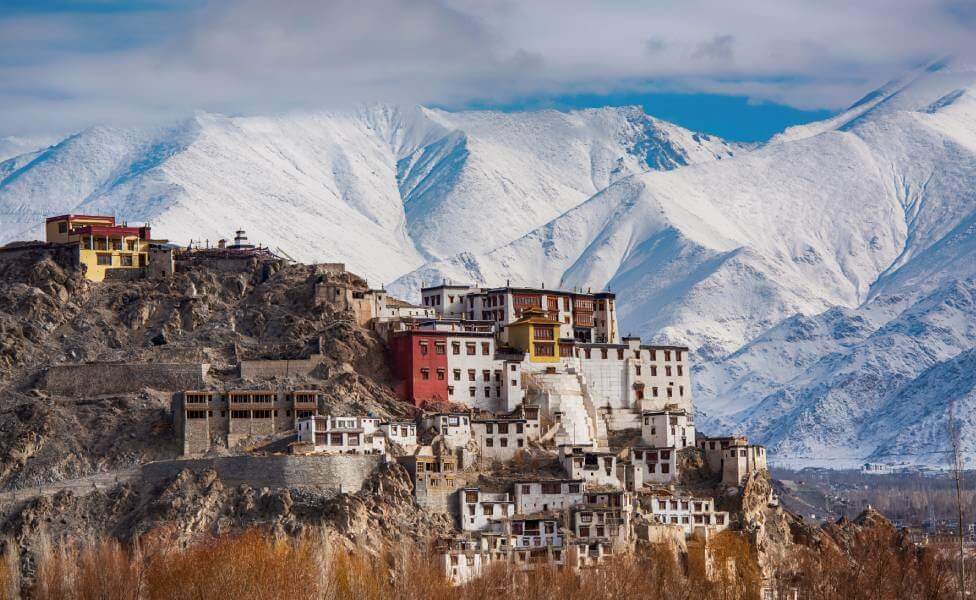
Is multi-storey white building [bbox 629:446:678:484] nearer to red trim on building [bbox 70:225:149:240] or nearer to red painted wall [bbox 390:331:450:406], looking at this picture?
red painted wall [bbox 390:331:450:406]

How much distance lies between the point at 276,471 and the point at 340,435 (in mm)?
6099

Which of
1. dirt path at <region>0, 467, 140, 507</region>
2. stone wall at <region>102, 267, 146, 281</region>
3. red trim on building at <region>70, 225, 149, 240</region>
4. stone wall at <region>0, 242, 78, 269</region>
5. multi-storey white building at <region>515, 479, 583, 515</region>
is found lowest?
multi-storey white building at <region>515, 479, 583, 515</region>

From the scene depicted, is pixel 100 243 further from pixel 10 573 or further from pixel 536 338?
pixel 10 573

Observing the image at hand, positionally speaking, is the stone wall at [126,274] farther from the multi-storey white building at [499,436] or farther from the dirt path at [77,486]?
the multi-storey white building at [499,436]

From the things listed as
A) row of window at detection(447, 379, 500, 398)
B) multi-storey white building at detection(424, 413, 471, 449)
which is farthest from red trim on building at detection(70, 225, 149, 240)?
multi-storey white building at detection(424, 413, 471, 449)

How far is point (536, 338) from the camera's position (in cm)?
14462

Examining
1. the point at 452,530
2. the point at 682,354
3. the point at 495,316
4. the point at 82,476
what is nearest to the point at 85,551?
the point at 82,476

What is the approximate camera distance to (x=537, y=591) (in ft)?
366

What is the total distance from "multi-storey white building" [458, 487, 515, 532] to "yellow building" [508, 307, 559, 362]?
17957 millimetres

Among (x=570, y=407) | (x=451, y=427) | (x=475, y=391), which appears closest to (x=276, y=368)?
(x=451, y=427)

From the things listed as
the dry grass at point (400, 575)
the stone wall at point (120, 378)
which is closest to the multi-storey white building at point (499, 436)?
the dry grass at point (400, 575)

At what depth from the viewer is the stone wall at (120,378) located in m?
130

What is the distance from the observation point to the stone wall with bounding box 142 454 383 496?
121 m

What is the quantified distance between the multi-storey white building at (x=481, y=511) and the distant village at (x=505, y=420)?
0.09 m
